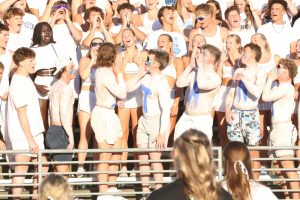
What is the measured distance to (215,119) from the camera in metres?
13.2

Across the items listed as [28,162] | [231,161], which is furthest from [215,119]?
[231,161]

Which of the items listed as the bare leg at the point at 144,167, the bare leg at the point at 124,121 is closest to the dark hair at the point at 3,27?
the bare leg at the point at 124,121

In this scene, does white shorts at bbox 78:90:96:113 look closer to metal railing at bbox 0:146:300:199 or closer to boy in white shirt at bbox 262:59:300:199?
metal railing at bbox 0:146:300:199

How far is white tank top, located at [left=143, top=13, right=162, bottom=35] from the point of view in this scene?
1404 cm

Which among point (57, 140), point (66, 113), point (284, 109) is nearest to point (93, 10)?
point (66, 113)

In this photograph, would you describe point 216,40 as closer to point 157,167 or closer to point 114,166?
point 157,167

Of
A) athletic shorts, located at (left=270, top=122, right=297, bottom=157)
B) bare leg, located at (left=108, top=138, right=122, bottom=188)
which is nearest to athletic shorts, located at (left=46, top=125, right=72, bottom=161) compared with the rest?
bare leg, located at (left=108, top=138, right=122, bottom=188)

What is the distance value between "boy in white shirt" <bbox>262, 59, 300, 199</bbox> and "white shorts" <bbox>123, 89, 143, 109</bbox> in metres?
1.57

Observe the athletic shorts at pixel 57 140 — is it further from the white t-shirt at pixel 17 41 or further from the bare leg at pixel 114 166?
the white t-shirt at pixel 17 41

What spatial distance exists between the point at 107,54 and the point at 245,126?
6.27ft

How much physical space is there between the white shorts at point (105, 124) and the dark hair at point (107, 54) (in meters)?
0.58

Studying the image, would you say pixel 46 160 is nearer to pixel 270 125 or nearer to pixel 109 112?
pixel 109 112

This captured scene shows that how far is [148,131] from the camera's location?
40.8ft

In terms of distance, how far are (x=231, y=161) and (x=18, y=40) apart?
689cm
